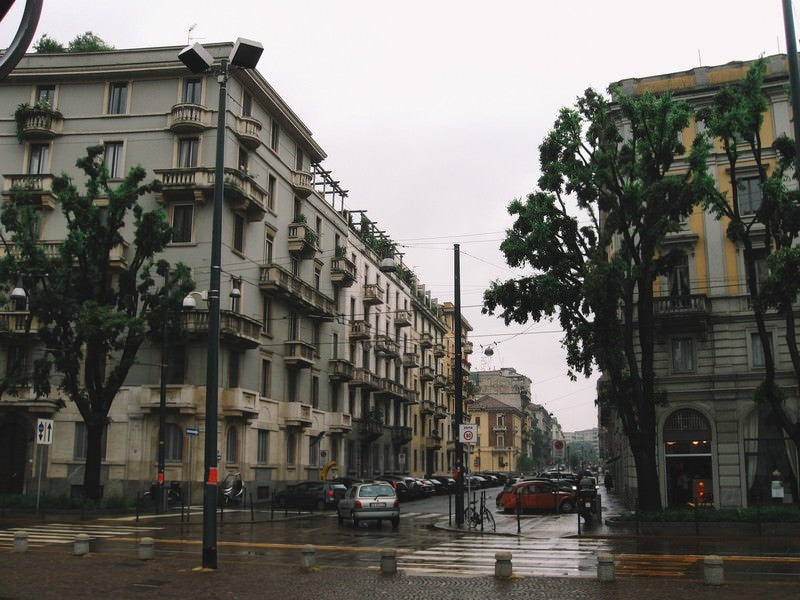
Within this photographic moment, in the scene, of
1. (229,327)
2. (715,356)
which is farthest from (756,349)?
(229,327)

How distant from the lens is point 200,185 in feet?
127

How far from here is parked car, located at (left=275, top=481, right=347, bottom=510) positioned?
3884 cm

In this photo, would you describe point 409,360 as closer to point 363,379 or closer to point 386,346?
point 386,346

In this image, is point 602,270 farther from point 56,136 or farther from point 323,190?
point 323,190

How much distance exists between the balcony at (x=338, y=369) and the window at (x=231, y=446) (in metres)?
14.2

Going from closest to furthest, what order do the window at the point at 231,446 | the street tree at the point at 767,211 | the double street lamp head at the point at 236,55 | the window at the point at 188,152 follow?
the double street lamp head at the point at 236,55, the street tree at the point at 767,211, the window at the point at 231,446, the window at the point at 188,152

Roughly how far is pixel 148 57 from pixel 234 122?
545 cm

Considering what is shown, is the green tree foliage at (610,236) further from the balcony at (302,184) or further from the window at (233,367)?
the balcony at (302,184)

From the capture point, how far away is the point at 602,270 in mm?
25344

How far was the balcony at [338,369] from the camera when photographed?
176ft

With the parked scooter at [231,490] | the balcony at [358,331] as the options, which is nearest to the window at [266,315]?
the parked scooter at [231,490]

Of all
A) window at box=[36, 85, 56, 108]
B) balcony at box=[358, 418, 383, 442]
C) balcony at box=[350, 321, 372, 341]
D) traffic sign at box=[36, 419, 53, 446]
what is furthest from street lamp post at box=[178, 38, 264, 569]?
balcony at box=[358, 418, 383, 442]

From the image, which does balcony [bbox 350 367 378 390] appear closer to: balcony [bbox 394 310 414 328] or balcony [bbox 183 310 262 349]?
balcony [bbox 394 310 414 328]

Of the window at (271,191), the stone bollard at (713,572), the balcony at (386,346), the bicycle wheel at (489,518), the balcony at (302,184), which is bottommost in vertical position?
the bicycle wheel at (489,518)
